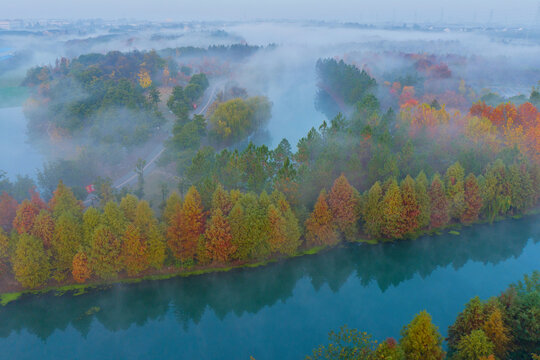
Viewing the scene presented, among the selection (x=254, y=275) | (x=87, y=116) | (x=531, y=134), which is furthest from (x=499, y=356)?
(x=87, y=116)

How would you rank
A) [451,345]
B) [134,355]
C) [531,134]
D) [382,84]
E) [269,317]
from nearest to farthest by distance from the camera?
[451,345] → [134,355] → [269,317] → [531,134] → [382,84]

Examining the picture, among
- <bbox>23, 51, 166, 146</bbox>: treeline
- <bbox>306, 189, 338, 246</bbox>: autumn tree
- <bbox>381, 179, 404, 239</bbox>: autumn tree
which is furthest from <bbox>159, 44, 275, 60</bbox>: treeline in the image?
<bbox>381, 179, 404, 239</bbox>: autumn tree

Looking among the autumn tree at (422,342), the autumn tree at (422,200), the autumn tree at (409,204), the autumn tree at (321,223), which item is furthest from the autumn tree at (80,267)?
the autumn tree at (422,200)

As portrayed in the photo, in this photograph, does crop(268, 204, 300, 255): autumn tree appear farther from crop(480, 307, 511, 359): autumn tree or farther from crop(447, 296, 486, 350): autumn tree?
crop(480, 307, 511, 359): autumn tree

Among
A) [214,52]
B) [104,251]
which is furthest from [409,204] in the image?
[214,52]

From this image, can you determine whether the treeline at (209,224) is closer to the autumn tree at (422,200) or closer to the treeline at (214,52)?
the autumn tree at (422,200)

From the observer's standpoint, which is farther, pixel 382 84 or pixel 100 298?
pixel 382 84

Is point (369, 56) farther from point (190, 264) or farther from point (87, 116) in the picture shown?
point (190, 264)
